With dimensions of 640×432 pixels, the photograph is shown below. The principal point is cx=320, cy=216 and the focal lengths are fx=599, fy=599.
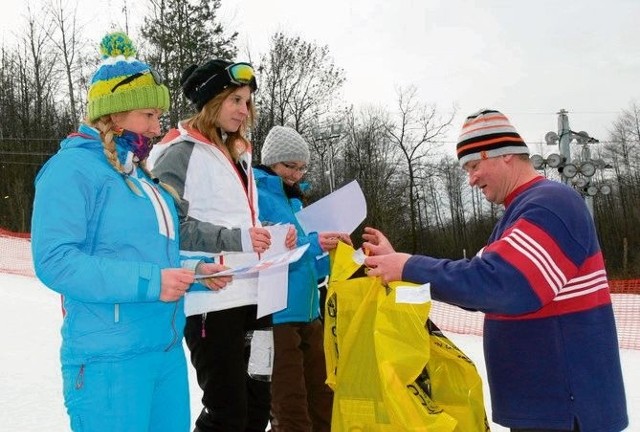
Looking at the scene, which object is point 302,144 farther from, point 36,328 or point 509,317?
point 36,328

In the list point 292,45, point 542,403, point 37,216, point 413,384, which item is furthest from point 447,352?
point 292,45

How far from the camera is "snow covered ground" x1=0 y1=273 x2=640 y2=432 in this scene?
4.05m

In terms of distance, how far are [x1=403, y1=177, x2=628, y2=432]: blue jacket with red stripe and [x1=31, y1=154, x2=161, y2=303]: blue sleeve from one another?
2.95 feet

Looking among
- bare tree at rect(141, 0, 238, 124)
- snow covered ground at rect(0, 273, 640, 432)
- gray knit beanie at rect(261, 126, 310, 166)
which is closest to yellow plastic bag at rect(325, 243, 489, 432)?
gray knit beanie at rect(261, 126, 310, 166)

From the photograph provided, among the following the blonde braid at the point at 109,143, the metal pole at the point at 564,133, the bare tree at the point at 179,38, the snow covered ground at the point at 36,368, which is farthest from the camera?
the bare tree at the point at 179,38

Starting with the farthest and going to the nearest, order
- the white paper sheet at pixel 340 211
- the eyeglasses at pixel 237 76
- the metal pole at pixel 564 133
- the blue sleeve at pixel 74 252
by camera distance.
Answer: the metal pole at pixel 564 133 < the white paper sheet at pixel 340 211 < the eyeglasses at pixel 237 76 < the blue sleeve at pixel 74 252

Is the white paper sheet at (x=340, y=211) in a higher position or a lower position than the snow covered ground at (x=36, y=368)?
higher

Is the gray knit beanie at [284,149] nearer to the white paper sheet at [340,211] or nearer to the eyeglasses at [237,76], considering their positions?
the white paper sheet at [340,211]

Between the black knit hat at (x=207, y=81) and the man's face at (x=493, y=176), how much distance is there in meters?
1.13

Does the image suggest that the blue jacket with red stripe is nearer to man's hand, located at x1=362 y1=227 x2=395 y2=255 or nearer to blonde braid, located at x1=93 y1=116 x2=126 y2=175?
man's hand, located at x1=362 y1=227 x2=395 y2=255

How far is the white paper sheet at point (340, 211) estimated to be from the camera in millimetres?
2957

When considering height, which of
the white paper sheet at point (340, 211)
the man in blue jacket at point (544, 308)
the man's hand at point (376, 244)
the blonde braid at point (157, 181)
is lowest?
the man in blue jacket at point (544, 308)

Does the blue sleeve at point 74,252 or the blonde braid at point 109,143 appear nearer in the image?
the blue sleeve at point 74,252

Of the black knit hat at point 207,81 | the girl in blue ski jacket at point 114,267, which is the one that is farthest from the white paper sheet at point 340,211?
the girl in blue ski jacket at point 114,267
